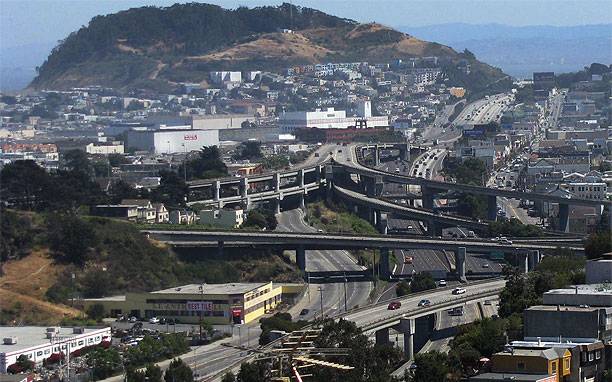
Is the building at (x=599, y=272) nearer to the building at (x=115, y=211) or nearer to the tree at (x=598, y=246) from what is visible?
the tree at (x=598, y=246)

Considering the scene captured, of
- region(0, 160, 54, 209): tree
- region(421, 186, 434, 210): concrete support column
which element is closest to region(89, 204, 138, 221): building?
region(0, 160, 54, 209): tree

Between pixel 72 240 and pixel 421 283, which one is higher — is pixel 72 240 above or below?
above

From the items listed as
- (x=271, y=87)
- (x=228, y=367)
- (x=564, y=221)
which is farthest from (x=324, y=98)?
(x=228, y=367)

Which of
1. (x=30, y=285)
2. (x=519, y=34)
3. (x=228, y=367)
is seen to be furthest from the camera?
(x=519, y=34)

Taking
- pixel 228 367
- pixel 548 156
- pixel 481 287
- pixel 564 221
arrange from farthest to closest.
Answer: pixel 548 156, pixel 564 221, pixel 481 287, pixel 228 367

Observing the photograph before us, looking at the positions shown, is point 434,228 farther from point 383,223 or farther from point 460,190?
point 460,190

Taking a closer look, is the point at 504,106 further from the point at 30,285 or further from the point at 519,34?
the point at 519,34

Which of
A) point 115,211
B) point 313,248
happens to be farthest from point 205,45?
point 313,248
